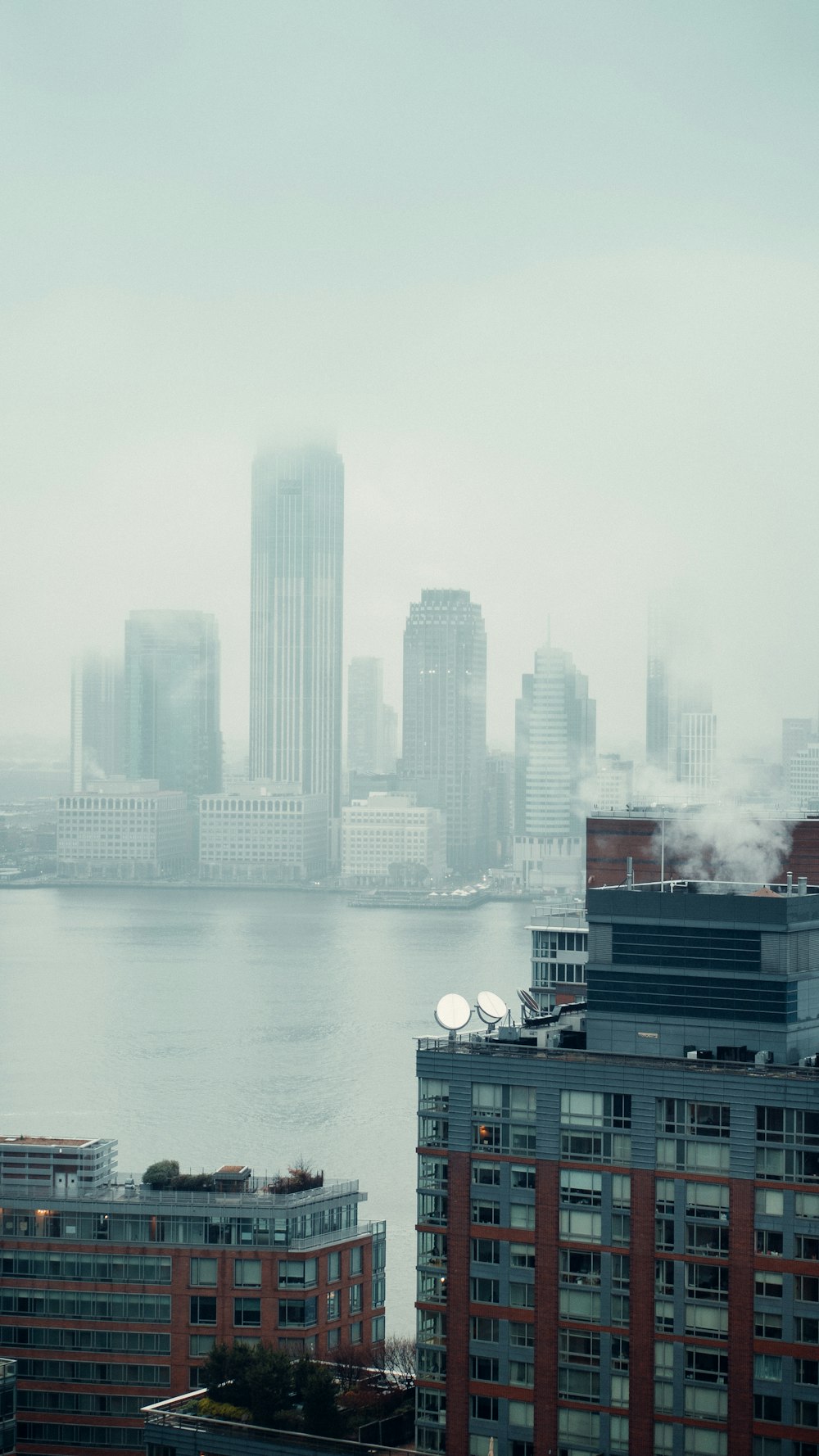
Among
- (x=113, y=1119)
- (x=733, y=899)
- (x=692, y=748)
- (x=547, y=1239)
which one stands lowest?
(x=113, y=1119)

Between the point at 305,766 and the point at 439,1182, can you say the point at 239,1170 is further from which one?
the point at 305,766

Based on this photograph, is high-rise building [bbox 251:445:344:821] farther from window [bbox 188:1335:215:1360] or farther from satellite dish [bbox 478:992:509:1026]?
satellite dish [bbox 478:992:509:1026]

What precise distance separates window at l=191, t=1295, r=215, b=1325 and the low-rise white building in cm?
5263

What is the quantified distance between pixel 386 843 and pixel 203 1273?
54609 millimetres

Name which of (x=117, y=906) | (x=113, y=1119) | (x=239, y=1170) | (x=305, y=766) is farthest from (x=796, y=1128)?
(x=305, y=766)

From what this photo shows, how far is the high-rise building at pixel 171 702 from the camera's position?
81.2 metres

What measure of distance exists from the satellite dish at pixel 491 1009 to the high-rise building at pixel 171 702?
235 feet

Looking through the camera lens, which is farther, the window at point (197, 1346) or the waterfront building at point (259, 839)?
the waterfront building at point (259, 839)

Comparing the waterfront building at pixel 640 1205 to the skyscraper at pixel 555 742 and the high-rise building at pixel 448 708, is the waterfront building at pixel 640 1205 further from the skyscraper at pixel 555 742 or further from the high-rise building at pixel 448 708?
the high-rise building at pixel 448 708

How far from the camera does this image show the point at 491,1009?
873cm

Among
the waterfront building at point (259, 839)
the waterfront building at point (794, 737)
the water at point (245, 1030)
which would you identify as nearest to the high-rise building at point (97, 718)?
the waterfront building at point (259, 839)

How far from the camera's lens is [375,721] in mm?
85062

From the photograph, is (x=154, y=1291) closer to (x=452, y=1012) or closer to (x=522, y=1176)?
(x=452, y=1012)

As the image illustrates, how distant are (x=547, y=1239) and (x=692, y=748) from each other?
29645mm
